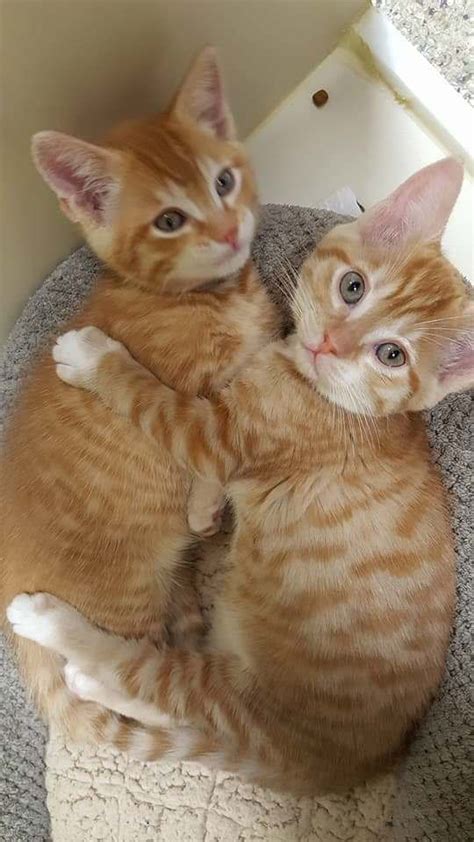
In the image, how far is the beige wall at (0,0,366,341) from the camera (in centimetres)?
143

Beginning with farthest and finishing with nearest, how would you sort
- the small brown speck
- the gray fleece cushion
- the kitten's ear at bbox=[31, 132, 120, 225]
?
the small brown speck → the gray fleece cushion → the kitten's ear at bbox=[31, 132, 120, 225]

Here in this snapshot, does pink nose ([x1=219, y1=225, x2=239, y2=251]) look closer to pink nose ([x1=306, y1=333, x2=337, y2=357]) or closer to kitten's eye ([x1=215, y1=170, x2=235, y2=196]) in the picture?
kitten's eye ([x1=215, y1=170, x2=235, y2=196])

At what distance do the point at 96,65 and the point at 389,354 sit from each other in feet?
2.57

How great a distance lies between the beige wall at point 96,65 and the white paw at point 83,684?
0.81 meters

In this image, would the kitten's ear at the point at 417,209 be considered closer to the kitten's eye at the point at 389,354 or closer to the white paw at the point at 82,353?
the kitten's eye at the point at 389,354

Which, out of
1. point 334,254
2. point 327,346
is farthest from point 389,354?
point 334,254

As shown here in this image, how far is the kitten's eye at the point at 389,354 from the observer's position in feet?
4.72

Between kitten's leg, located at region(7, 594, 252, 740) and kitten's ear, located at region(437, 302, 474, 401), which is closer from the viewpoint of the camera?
kitten's ear, located at region(437, 302, 474, 401)

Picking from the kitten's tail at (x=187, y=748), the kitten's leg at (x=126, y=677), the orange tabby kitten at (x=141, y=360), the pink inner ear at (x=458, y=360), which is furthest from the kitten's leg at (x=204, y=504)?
the pink inner ear at (x=458, y=360)

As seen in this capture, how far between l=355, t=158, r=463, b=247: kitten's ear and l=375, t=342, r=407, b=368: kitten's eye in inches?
8.3

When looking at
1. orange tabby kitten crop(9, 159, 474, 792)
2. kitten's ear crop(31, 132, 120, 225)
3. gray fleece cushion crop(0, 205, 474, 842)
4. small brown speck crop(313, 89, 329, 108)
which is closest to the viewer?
kitten's ear crop(31, 132, 120, 225)

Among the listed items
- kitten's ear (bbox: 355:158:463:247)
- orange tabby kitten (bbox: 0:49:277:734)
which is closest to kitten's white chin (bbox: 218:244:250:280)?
orange tabby kitten (bbox: 0:49:277:734)

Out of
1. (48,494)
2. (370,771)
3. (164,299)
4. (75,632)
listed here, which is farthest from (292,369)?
A: (370,771)

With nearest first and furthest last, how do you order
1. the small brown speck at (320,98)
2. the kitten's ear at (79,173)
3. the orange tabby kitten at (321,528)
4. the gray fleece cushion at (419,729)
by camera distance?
the kitten's ear at (79,173) → the orange tabby kitten at (321,528) → the gray fleece cushion at (419,729) → the small brown speck at (320,98)
